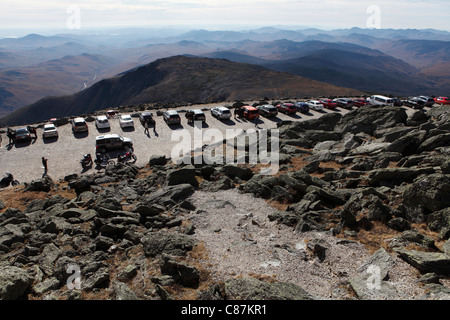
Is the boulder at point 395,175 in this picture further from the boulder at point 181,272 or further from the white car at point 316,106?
the white car at point 316,106

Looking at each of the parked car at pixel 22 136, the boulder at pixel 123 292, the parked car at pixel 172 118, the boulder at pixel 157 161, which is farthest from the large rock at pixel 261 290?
the parked car at pixel 22 136

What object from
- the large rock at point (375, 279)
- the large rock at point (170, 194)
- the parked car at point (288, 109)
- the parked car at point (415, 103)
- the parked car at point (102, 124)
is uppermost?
the parked car at point (415, 103)

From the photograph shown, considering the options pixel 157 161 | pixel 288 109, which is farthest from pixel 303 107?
pixel 157 161

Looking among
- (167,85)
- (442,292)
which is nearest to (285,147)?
(442,292)

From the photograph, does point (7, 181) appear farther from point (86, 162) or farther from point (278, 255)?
point (278, 255)

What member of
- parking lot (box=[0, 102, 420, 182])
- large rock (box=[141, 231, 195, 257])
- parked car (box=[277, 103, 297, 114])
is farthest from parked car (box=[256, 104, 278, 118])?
large rock (box=[141, 231, 195, 257])
